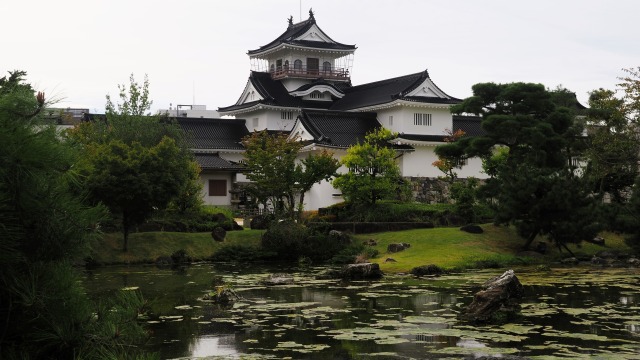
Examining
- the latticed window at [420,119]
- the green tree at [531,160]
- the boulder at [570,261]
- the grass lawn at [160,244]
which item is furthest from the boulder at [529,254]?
the latticed window at [420,119]

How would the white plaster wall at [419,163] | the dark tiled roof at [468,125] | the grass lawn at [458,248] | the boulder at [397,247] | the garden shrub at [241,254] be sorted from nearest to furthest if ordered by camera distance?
the grass lawn at [458,248] < the boulder at [397,247] < the garden shrub at [241,254] < the white plaster wall at [419,163] < the dark tiled roof at [468,125]

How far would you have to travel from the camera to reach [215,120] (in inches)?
1996

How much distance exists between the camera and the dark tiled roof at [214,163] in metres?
45.4

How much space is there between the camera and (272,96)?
5234 centimetres

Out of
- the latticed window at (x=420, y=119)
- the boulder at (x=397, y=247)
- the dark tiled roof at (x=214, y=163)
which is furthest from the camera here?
the latticed window at (x=420, y=119)

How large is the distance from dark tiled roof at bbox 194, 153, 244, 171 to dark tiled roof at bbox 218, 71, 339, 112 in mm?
5573

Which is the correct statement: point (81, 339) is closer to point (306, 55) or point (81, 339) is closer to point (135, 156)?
point (135, 156)

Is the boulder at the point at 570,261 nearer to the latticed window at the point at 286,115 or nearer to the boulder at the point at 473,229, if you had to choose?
the boulder at the point at 473,229

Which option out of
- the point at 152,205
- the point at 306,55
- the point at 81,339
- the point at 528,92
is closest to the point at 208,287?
the point at 152,205

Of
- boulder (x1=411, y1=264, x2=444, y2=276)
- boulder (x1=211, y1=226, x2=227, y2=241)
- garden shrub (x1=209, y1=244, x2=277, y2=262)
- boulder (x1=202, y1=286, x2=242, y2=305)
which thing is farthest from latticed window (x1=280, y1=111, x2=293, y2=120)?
boulder (x1=202, y1=286, x2=242, y2=305)

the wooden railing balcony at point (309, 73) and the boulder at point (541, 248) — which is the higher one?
the wooden railing balcony at point (309, 73)

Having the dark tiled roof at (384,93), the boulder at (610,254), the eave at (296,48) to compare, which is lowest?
the boulder at (610,254)

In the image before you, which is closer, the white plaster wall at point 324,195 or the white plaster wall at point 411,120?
the white plaster wall at point 324,195

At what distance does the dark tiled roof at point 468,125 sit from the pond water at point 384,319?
2384cm
